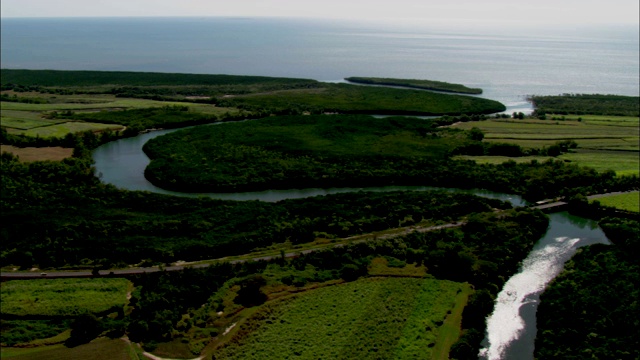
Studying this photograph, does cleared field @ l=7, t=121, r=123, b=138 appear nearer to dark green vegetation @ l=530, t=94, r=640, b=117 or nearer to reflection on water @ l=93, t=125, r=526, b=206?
reflection on water @ l=93, t=125, r=526, b=206

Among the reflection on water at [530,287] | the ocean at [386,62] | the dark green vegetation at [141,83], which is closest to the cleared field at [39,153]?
the dark green vegetation at [141,83]

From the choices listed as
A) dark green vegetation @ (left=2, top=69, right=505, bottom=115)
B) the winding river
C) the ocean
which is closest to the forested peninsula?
the winding river

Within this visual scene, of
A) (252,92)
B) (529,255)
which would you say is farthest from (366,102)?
(529,255)

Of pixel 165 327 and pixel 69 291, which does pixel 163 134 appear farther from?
pixel 165 327

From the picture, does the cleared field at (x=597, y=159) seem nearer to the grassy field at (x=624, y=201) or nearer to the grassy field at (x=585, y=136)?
the grassy field at (x=585, y=136)

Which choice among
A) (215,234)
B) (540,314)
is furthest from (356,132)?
(540,314)
